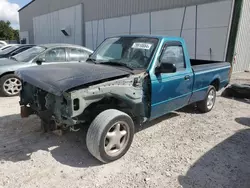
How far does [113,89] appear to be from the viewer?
3.08m

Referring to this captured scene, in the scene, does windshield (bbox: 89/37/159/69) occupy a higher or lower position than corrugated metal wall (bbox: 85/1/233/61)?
lower

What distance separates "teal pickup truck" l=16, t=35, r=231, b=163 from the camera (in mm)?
2896

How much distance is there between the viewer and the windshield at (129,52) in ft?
12.1

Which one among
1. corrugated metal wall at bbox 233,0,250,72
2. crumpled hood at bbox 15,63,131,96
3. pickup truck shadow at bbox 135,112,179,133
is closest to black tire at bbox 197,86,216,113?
pickup truck shadow at bbox 135,112,179,133

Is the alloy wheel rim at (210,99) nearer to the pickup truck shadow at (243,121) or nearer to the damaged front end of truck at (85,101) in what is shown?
the pickup truck shadow at (243,121)

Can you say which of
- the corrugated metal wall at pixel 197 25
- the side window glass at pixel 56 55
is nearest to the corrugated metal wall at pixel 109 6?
the corrugated metal wall at pixel 197 25

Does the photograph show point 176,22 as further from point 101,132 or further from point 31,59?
point 101,132

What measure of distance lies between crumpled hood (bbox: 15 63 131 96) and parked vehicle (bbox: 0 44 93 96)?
286 cm

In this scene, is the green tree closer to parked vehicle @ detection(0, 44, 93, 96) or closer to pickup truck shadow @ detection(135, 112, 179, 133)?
parked vehicle @ detection(0, 44, 93, 96)

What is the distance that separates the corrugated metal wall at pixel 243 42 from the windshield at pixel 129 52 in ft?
29.4

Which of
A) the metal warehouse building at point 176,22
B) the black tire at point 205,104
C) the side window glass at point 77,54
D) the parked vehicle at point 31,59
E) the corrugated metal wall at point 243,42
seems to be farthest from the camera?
the corrugated metal wall at point 243,42

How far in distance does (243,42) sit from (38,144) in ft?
38.4

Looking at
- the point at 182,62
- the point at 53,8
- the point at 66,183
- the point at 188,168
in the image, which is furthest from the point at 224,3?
the point at 53,8

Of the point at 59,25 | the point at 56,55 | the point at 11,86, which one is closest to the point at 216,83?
the point at 56,55
